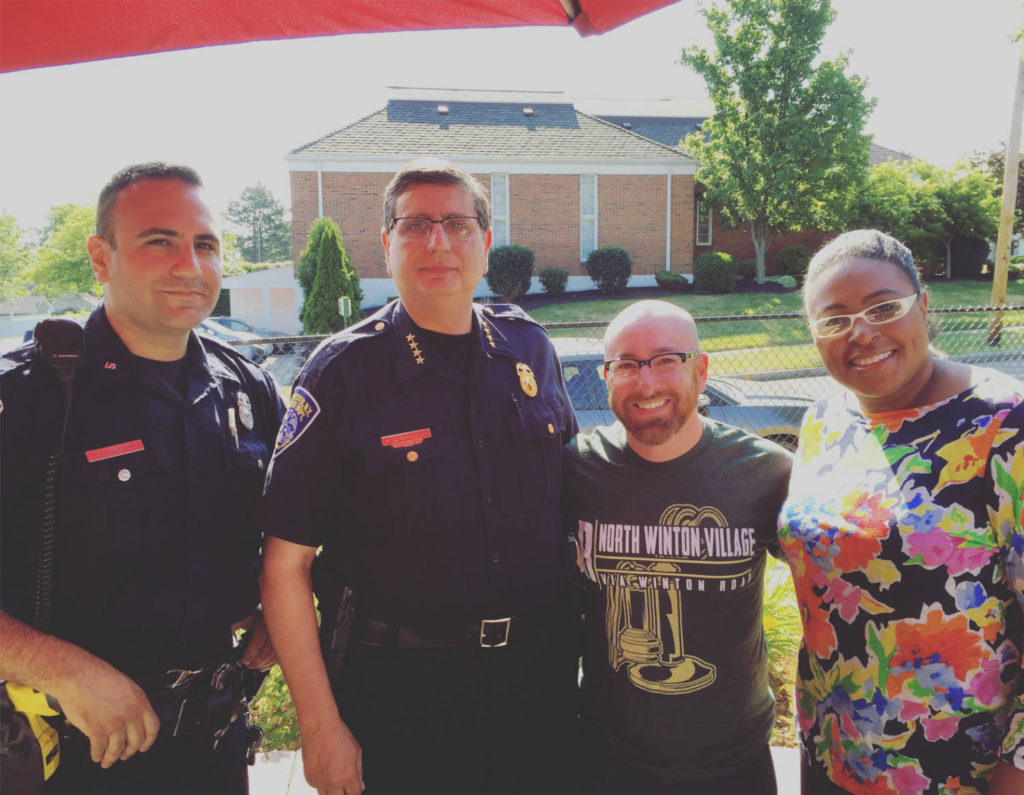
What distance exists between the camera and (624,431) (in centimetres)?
234

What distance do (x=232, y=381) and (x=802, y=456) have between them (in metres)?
1.84

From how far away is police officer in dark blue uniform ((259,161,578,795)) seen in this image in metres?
2.05

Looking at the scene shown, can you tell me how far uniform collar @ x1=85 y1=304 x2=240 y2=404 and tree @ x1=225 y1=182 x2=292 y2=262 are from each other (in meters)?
95.8

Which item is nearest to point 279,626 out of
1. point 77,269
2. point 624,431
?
point 624,431

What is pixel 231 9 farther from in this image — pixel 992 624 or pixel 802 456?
pixel 992 624

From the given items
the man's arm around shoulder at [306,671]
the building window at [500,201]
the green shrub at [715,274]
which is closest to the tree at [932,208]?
the green shrub at [715,274]

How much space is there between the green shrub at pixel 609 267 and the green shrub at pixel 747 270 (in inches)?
182

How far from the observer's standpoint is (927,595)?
1.70 m

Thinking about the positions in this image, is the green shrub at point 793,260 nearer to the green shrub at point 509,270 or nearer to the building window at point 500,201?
the green shrub at point 509,270

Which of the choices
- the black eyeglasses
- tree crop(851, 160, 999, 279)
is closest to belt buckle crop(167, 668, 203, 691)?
the black eyeglasses

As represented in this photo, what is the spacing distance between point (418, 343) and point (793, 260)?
85.5 feet

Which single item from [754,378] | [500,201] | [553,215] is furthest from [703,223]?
[754,378]

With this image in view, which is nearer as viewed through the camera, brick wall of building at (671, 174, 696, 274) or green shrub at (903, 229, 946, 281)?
brick wall of building at (671, 174, 696, 274)

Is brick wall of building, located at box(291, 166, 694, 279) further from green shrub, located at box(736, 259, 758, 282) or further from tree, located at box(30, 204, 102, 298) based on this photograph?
tree, located at box(30, 204, 102, 298)
